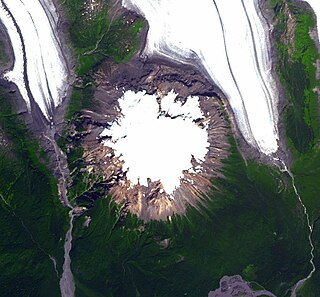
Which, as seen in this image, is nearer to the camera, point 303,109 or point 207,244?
point 207,244

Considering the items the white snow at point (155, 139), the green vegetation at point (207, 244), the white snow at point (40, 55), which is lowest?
the green vegetation at point (207, 244)

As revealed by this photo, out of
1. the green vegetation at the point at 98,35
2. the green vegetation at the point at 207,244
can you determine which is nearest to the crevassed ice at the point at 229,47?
the green vegetation at the point at 98,35

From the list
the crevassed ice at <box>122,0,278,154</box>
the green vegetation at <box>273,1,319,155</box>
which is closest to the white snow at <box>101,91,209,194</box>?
the crevassed ice at <box>122,0,278,154</box>

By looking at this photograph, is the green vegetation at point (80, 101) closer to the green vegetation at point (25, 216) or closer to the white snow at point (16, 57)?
the white snow at point (16, 57)

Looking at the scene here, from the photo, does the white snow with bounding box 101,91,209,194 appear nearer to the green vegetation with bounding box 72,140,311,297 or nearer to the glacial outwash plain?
the glacial outwash plain

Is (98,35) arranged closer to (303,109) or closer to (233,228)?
(303,109)

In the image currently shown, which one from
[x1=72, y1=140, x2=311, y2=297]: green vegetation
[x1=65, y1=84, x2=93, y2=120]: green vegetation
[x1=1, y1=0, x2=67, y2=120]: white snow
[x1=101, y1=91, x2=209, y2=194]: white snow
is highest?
[x1=1, y1=0, x2=67, y2=120]: white snow

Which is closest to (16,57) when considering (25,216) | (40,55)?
(40,55)
